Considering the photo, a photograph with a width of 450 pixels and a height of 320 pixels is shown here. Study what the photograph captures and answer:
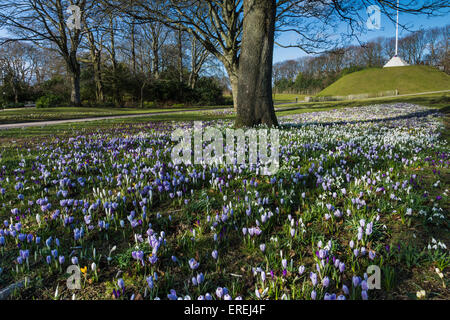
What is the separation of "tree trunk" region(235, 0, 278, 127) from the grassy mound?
61.7 m

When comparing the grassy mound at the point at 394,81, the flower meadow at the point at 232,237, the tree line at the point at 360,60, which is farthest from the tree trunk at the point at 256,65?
the tree line at the point at 360,60

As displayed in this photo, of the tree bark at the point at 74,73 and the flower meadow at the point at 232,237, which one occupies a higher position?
the tree bark at the point at 74,73

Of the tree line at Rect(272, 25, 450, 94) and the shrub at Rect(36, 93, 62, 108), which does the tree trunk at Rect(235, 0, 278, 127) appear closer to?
the shrub at Rect(36, 93, 62, 108)

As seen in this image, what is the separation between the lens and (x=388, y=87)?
64812mm

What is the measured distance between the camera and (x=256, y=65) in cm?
901

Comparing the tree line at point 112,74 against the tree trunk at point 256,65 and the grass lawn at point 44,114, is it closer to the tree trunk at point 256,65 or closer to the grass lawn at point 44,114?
the grass lawn at point 44,114

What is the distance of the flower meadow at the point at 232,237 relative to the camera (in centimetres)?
193

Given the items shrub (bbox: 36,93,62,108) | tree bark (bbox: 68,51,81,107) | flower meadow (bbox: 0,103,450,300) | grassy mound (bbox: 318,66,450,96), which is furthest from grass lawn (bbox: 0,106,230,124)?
grassy mound (bbox: 318,66,450,96)

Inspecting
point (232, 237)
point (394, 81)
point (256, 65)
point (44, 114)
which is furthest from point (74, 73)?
point (394, 81)

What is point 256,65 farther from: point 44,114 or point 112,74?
point 112,74

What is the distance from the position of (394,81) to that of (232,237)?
8069 centimetres

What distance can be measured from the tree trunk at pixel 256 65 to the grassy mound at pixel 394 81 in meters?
61.7

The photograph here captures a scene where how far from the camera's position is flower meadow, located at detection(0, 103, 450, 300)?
1.93 metres
